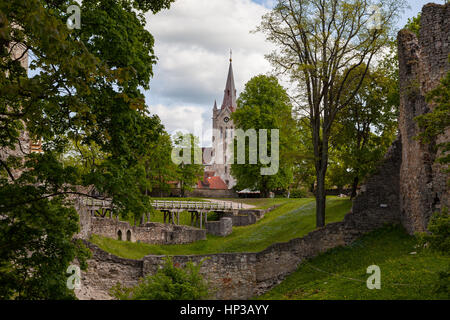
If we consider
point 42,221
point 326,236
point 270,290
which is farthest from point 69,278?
point 326,236

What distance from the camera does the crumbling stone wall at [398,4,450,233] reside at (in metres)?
14.2

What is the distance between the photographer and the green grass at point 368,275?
10219mm

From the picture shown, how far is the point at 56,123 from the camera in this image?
7.92 meters

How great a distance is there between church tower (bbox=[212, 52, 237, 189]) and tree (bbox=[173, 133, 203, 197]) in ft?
72.7

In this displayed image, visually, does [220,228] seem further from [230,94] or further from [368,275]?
[230,94]

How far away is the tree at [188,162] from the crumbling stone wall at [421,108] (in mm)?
32551

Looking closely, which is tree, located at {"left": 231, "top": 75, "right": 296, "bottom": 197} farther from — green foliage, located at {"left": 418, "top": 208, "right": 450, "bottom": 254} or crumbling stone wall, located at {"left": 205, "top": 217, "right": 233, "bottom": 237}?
green foliage, located at {"left": 418, "top": 208, "right": 450, "bottom": 254}

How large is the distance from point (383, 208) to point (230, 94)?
63015 millimetres

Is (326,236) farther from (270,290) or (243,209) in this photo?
(243,209)

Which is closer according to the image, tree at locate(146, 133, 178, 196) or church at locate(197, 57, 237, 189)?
tree at locate(146, 133, 178, 196)

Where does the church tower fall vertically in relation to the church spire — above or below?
below

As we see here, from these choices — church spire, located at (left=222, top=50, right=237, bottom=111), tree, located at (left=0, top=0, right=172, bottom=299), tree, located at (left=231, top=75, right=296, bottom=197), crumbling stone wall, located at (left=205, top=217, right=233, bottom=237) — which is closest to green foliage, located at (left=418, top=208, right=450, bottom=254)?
tree, located at (left=0, top=0, right=172, bottom=299)

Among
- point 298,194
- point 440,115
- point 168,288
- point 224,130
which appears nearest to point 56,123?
point 168,288

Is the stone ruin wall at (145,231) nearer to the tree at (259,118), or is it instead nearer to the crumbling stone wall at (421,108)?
the tree at (259,118)
